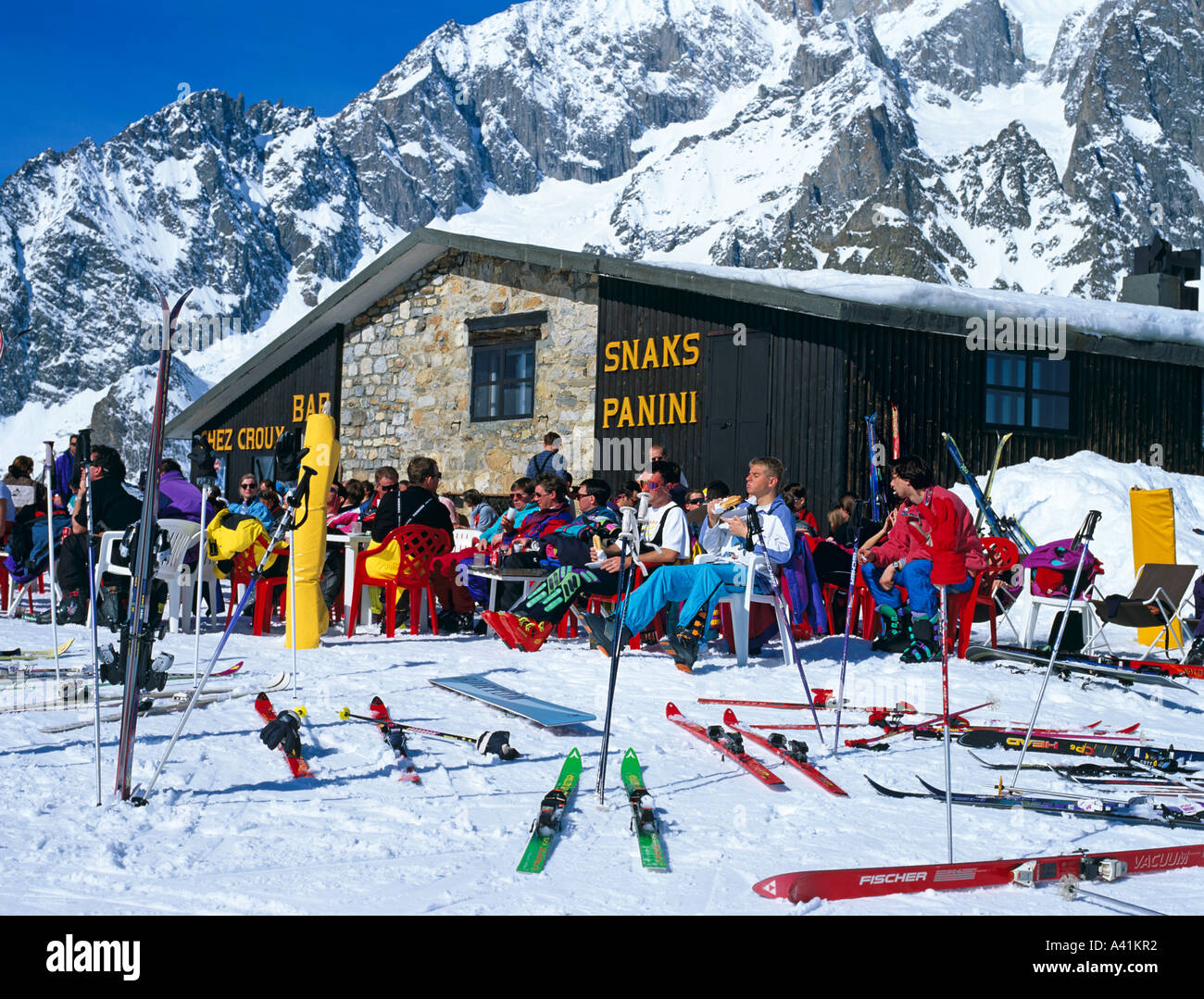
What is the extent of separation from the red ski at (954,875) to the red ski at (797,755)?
3.25ft

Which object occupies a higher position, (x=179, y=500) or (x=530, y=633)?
(x=179, y=500)

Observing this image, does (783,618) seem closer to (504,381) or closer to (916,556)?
(916,556)

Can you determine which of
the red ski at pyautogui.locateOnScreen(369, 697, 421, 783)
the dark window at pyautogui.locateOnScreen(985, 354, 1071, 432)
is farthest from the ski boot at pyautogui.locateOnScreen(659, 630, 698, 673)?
the dark window at pyautogui.locateOnScreen(985, 354, 1071, 432)

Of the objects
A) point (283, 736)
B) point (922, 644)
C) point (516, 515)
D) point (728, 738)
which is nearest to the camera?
point (283, 736)

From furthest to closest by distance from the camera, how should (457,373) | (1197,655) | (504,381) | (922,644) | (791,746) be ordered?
(457,373) → (504,381) → (1197,655) → (922,644) → (791,746)

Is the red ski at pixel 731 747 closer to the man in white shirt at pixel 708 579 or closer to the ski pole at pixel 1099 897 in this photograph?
the ski pole at pixel 1099 897

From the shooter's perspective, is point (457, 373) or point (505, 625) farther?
point (457, 373)

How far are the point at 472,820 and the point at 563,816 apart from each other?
295mm

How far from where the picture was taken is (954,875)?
3.22m

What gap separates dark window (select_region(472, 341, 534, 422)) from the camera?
52.1 ft

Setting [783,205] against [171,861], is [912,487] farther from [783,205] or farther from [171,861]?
[783,205]

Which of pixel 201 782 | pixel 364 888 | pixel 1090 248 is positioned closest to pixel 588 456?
pixel 201 782

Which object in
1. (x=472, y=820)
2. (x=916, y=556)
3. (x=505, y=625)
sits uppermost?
(x=916, y=556)

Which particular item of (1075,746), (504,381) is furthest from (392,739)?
(504,381)
